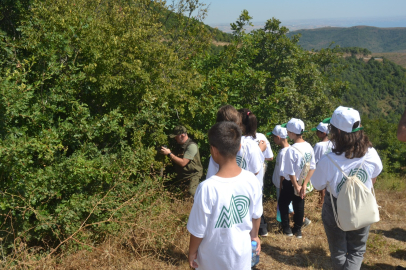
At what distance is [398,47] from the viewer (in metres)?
151

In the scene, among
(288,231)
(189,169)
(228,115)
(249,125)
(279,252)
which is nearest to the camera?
(228,115)

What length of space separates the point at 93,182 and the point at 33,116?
3.19 ft

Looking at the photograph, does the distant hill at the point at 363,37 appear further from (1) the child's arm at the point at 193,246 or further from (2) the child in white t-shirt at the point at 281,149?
(1) the child's arm at the point at 193,246

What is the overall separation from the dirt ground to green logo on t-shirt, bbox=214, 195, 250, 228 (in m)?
1.77

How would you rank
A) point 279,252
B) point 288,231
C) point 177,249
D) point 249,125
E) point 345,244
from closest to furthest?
point 345,244 < point 249,125 < point 177,249 < point 279,252 < point 288,231

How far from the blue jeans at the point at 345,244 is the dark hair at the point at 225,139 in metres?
1.36

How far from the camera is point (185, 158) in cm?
475

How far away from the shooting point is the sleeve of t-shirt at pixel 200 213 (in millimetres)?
2105

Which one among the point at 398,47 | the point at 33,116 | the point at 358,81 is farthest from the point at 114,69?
the point at 398,47

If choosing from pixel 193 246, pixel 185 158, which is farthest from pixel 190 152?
pixel 193 246

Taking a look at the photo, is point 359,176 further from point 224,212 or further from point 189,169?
point 189,169

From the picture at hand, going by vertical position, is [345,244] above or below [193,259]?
below

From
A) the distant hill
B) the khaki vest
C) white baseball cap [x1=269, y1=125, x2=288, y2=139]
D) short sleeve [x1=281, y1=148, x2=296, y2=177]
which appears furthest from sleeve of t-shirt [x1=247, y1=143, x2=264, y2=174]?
the distant hill

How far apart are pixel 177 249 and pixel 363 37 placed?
176 metres
